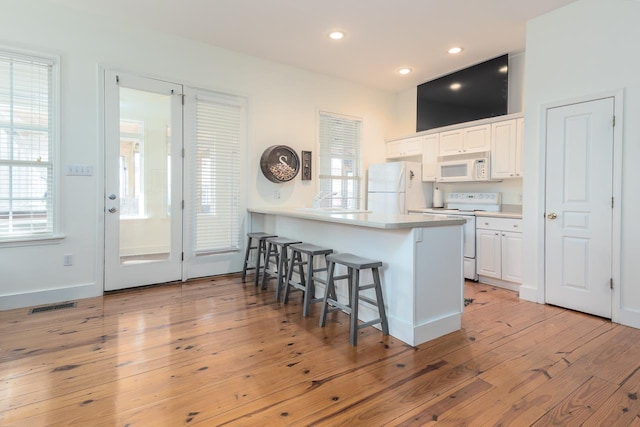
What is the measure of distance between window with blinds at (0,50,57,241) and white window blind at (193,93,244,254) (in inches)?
55.3

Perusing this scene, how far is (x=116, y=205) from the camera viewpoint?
12.1 ft

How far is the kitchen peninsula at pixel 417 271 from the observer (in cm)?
244

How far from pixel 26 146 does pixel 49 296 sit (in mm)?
1436

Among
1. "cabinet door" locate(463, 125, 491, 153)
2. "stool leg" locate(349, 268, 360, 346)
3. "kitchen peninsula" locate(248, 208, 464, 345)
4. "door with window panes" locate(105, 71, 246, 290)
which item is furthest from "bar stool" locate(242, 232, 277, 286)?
"cabinet door" locate(463, 125, 491, 153)

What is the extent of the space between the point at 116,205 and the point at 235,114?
178cm

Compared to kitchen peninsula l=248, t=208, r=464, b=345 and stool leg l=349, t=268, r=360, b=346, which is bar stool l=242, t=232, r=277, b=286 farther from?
stool leg l=349, t=268, r=360, b=346

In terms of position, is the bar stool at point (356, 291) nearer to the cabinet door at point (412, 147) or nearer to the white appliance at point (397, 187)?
the white appliance at point (397, 187)

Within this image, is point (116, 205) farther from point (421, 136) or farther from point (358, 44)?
point (421, 136)

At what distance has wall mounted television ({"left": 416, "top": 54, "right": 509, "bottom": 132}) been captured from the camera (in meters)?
4.41

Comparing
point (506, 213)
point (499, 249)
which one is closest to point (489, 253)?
point (499, 249)

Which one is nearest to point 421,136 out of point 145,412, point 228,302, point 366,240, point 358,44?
point 358,44

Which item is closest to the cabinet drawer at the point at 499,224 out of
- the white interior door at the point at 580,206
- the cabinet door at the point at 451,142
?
the white interior door at the point at 580,206

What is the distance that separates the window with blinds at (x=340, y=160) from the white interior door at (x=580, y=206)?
279 cm

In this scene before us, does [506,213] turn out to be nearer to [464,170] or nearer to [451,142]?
[464,170]
